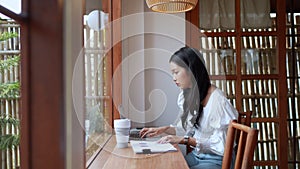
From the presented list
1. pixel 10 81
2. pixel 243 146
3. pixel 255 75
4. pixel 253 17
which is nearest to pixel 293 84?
pixel 255 75

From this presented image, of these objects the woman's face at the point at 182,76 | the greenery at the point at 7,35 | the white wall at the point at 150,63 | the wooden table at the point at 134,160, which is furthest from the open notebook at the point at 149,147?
the greenery at the point at 7,35

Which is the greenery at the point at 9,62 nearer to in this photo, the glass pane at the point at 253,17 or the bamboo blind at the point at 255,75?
the bamboo blind at the point at 255,75

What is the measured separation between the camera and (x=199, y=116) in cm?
249

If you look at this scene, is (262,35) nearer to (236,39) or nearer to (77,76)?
(236,39)

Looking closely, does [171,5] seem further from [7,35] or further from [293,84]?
[7,35]

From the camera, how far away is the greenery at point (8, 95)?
86 centimetres

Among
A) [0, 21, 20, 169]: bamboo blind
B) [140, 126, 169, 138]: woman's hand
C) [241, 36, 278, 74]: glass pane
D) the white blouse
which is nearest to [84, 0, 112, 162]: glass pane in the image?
[140, 126, 169, 138]: woman's hand

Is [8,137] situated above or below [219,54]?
below

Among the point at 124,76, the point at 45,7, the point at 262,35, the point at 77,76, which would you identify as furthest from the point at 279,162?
the point at 45,7

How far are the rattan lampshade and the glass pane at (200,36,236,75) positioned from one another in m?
0.75

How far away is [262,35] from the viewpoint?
324 cm

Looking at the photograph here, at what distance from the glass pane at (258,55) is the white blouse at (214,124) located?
937 mm

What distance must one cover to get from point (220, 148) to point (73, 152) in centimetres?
139

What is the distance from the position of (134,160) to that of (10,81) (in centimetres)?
108
